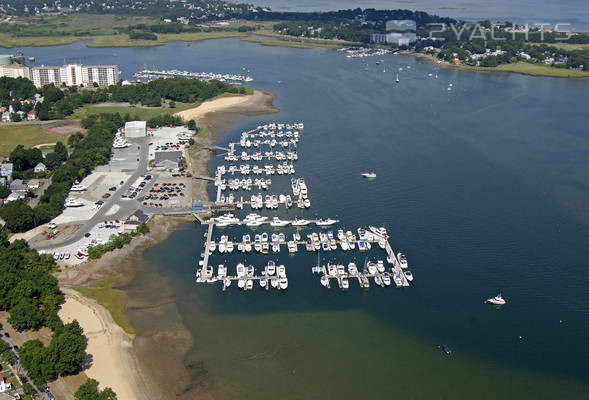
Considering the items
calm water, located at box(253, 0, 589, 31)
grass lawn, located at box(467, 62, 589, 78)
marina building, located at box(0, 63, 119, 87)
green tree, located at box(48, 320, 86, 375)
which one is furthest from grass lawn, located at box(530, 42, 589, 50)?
green tree, located at box(48, 320, 86, 375)

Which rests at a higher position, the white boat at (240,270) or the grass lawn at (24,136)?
the grass lawn at (24,136)

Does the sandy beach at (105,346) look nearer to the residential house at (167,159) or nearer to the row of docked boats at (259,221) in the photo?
the row of docked boats at (259,221)

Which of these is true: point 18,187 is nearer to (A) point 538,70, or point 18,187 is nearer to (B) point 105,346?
(B) point 105,346

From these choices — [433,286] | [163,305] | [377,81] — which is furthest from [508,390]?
[377,81]

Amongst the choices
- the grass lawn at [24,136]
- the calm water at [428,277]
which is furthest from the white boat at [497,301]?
the grass lawn at [24,136]

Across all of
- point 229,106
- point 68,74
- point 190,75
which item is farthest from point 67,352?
point 190,75

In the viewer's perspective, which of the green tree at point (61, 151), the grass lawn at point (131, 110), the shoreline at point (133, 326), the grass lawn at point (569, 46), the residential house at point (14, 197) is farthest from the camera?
the grass lawn at point (569, 46)

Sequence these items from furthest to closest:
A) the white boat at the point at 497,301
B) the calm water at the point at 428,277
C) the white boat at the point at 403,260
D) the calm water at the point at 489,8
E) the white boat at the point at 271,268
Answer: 1. the calm water at the point at 489,8
2. the white boat at the point at 403,260
3. the white boat at the point at 271,268
4. the white boat at the point at 497,301
5. the calm water at the point at 428,277
